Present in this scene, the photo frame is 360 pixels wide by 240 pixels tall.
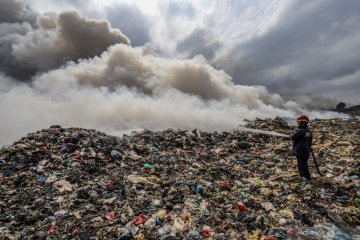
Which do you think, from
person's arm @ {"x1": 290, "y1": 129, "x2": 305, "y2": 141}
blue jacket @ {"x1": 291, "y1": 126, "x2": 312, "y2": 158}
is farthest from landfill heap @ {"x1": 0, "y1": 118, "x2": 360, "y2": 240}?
person's arm @ {"x1": 290, "y1": 129, "x2": 305, "y2": 141}

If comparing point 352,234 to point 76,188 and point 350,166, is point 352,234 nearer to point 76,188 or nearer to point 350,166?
point 350,166

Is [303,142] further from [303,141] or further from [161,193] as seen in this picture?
[161,193]

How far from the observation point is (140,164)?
9.74m

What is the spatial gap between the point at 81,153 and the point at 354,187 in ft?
26.1

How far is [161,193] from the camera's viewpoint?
22.9 ft

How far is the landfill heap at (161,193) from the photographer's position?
5508 mm

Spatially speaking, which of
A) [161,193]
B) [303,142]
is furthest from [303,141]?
[161,193]

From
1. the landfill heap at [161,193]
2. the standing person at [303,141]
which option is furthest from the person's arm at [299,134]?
the landfill heap at [161,193]

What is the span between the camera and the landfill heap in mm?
5508

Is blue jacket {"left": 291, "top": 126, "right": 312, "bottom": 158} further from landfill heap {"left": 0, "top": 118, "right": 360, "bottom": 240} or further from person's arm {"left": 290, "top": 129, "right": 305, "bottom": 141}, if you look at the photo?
landfill heap {"left": 0, "top": 118, "right": 360, "bottom": 240}

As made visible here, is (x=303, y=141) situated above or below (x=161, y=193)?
above

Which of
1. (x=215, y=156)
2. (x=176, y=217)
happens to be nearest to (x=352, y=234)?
(x=176, y=217)

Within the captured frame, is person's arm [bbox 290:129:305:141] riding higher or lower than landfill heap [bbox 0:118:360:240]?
higher

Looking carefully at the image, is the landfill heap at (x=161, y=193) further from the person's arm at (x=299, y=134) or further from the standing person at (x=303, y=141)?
the person's arm at (x=299, y=134)
